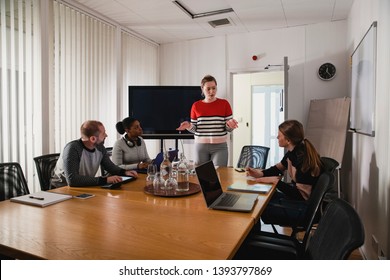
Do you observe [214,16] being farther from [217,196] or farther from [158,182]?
[217,196]

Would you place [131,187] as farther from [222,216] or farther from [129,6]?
[129,6]

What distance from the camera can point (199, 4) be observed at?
356 cm

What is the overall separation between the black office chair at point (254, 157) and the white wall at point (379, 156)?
3.29ft

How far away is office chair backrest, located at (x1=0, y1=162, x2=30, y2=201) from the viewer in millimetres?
1963

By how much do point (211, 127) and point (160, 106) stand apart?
1.41m

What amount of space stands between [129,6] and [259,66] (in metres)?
2.25

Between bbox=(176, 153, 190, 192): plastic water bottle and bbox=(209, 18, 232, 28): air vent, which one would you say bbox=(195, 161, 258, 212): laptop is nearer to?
bbox=(176, 153, 190, 192): plastic water bottle

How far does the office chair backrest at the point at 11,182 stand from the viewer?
1963mm

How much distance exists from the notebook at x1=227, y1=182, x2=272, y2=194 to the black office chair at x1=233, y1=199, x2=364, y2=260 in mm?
458

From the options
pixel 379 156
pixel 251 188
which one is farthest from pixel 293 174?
pixel 379 156

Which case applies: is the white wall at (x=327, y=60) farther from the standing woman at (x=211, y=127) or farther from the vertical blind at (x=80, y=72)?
the vertical blind at (x=80, y=72)

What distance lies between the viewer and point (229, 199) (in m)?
1.73

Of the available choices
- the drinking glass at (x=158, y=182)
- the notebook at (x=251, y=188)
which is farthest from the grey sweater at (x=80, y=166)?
the notebook at (x=251, y=188)
